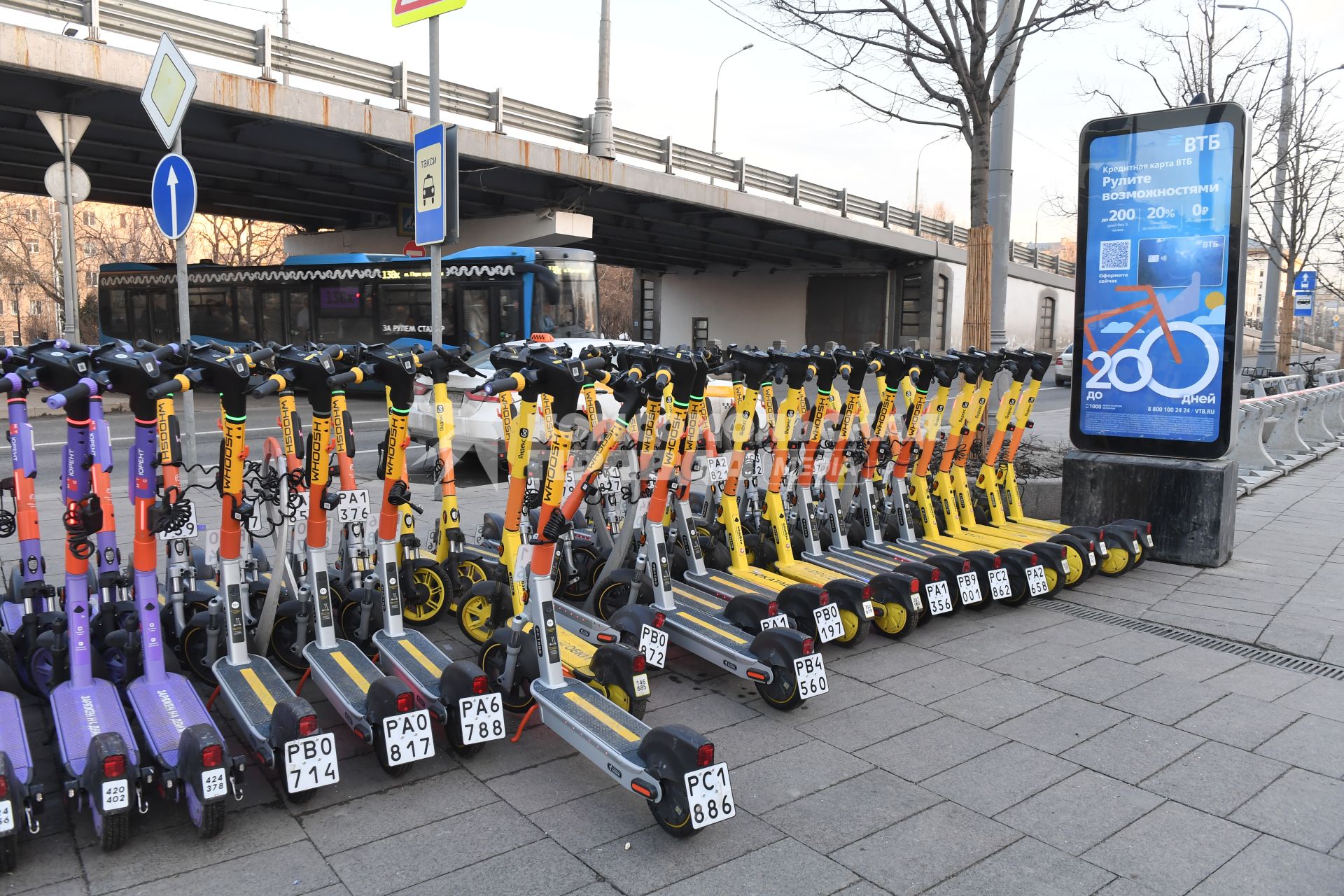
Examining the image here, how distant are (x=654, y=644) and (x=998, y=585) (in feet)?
7.99

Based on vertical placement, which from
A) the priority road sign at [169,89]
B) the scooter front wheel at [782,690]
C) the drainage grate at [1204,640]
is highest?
the priority road sign at [169,89]

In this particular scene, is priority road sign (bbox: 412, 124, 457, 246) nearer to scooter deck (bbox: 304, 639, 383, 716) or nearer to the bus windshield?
scooter deck (bbox: 304, 639, 383, 716)

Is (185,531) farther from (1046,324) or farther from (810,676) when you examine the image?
(1046,324)

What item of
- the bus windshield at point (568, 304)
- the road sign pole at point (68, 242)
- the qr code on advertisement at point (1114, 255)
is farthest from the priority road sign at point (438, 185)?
the bus windshield at point (568, 304)

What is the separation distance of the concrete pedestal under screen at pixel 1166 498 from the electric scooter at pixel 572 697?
4.89 metres

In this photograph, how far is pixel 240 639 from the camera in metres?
4.08

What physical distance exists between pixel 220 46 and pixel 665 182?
33.3 ft

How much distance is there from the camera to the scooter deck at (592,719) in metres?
3.46

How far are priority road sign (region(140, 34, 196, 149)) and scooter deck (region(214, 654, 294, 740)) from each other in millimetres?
3595

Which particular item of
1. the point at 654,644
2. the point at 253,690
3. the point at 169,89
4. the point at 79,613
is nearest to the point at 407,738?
the point at 253,690

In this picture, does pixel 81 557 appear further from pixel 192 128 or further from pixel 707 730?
pixel 192 128

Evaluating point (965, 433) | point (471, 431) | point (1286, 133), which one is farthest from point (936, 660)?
point (1286, 133)

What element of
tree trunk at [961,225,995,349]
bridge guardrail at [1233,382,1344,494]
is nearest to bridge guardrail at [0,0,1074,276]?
bridge guardrail at [1233,382,1344,494]

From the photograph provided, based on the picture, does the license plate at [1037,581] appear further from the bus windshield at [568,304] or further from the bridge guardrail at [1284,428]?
the bus windshield at [568,304]
